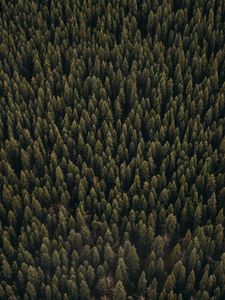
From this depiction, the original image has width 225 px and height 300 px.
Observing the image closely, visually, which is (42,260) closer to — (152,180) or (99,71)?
(152,180)

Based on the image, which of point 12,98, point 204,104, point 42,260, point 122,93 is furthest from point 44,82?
point 42,260

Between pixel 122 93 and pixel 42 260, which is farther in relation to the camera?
pixel 122 93

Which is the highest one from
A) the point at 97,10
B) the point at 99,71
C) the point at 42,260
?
the point at 97,10

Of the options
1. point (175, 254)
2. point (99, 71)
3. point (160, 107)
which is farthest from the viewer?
point (99, 71)

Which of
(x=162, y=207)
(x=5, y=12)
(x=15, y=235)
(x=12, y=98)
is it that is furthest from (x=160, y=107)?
(x=5, y=12)

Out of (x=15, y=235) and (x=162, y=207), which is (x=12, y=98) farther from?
(x=162, y=207)

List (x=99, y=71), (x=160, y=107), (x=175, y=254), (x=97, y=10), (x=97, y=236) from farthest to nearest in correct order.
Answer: (x=97, y=10)
(x=99, y=71)
(x=160, y=107)
(x=97, y=236)
(x=175, y=254)

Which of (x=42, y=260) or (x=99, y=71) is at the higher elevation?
(x=99, y=71)
